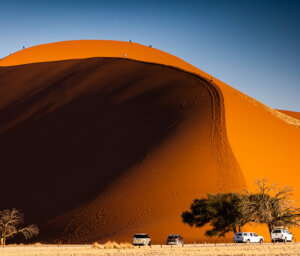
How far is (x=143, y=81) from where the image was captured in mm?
63000

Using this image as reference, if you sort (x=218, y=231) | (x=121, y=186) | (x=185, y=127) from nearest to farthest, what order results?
(x=218, y=231) → (x=121, y=186) → (x=185, y=127)

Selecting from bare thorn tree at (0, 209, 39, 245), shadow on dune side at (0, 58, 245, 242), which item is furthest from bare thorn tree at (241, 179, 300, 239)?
bare thorn tree at (0, 209, 39, 245)

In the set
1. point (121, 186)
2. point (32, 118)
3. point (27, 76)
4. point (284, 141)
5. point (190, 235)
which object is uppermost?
point (27, 76)

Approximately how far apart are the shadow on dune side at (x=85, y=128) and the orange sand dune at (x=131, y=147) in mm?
140

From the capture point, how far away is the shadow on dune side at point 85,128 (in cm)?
4941

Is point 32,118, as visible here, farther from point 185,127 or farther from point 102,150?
point 185,127

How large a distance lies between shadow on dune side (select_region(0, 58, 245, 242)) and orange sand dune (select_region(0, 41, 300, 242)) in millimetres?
140

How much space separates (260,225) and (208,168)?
6952 mm

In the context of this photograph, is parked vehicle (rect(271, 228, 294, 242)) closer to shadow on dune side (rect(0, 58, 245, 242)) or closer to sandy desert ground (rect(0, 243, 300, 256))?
sandy desert ground (rect(0, 243, 300, 256))

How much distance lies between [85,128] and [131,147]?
8.73 meters

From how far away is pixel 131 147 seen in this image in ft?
168

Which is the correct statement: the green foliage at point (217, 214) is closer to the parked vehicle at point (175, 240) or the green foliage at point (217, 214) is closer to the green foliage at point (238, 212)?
the green foliage at point (238, 212)

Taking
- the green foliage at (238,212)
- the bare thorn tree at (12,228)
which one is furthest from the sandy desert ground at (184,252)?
the bare thorn tree at (12,228)

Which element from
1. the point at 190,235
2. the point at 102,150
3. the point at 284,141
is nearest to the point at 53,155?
the point at 102,150
